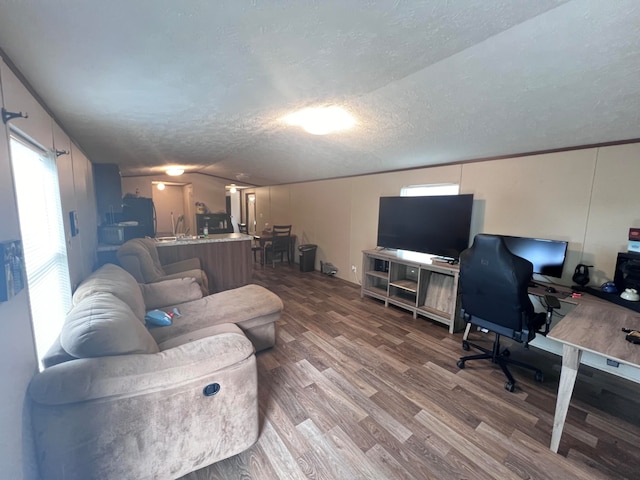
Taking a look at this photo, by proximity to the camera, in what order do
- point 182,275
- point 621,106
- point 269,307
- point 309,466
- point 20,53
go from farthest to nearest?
point 182,275 < point 269,307 < point 621,106 < point 309,466 < point 20,53

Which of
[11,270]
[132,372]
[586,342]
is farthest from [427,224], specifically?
[11,270]

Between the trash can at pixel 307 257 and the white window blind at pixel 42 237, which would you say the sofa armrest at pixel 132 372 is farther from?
the trash can at pixel 307 257

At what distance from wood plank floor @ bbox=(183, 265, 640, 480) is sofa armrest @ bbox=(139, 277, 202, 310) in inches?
38.2

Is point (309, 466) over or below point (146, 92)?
below

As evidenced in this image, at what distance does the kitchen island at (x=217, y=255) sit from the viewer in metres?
3.60

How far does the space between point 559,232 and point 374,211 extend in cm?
240

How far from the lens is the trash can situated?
563 cm

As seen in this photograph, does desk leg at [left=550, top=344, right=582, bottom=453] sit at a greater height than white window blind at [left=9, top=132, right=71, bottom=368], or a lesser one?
lesser

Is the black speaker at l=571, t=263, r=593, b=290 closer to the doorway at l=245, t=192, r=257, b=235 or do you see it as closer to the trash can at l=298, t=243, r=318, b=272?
the trash can at l=298, t=243, r=318, b=272

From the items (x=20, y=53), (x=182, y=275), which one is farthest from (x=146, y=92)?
(x=182, y=275)

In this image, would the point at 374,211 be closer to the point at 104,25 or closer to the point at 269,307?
the point at 269,307

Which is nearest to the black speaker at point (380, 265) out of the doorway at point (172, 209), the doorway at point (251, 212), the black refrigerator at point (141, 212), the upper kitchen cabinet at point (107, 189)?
the black refrigerator at point (141, 212)

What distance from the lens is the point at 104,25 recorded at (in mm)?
917

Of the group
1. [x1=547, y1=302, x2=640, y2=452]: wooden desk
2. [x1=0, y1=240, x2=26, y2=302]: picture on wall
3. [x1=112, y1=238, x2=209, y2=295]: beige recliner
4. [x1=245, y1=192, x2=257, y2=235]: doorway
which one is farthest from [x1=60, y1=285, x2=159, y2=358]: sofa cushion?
[x1=245, y1=192, x2=257, y2=235]: doorway
